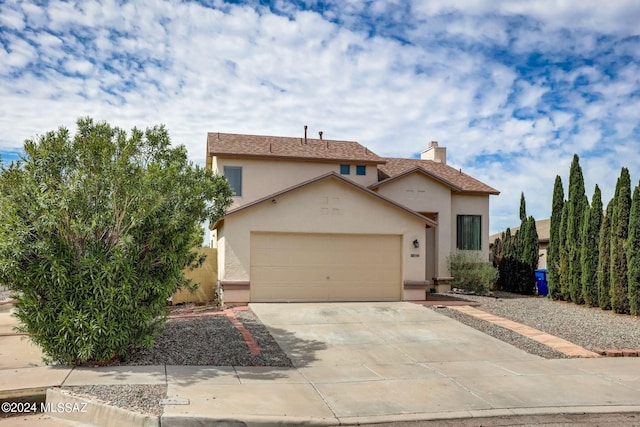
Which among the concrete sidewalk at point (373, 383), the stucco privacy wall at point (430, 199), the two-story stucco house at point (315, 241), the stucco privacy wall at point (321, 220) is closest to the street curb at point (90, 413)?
the concrete sidewalk at point (373, 383)

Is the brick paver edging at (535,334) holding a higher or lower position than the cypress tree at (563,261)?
lower

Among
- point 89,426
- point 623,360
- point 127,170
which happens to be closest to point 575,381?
point 623,360

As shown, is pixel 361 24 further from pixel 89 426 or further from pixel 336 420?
pixel 89 426

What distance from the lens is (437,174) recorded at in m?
23.8

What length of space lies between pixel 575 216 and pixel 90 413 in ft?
62.5

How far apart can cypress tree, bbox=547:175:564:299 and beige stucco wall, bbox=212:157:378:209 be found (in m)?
9.12

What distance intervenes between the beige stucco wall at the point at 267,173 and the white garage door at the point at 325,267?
14.9ft

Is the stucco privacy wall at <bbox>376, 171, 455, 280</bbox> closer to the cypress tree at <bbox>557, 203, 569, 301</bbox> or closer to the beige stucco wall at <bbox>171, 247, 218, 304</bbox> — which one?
the cypress tree at <bbox>557, 203, 569, 301</bbox>

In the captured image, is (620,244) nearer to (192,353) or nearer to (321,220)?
(321,220)

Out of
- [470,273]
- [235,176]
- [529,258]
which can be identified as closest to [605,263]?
[470,273]

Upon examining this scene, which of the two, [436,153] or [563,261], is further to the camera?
[436,153]

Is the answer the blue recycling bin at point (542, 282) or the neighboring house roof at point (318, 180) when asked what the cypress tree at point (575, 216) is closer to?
the blue recycling bin at point (542, 282)

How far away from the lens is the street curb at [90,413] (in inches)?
252

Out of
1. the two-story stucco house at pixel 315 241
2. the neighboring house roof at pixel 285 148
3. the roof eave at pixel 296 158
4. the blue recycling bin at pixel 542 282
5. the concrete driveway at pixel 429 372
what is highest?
the neighboring house roof at pixel 285 148
